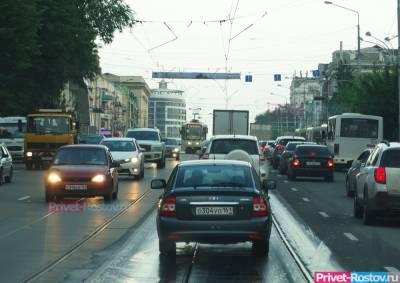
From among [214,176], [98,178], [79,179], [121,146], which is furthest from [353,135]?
[214,176]

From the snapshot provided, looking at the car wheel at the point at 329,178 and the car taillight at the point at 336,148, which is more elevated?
the car taillight at the point at 336,148

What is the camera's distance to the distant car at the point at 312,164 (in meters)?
38.4

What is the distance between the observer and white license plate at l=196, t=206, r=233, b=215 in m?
12.5

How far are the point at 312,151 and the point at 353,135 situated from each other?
1378cm

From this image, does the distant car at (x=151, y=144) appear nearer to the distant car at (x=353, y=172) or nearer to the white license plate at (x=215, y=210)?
the distant car at (x=353, y=172)

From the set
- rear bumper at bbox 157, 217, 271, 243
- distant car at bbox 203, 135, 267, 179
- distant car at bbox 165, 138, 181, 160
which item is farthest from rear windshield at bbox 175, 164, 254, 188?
distant car at bbox 165, 138, 181, 160

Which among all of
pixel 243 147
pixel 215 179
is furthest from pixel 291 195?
pixel 215 179

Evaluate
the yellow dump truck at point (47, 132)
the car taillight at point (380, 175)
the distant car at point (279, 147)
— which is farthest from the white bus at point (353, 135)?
the car taillight at point (380, 175)

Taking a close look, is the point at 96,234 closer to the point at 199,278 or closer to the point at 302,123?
the point at 199,278

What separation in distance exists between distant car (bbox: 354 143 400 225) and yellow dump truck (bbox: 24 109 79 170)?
27.7 m

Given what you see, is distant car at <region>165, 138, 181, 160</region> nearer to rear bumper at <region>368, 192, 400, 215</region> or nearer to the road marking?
the road marking

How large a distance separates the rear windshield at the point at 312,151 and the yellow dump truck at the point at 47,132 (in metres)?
11.8

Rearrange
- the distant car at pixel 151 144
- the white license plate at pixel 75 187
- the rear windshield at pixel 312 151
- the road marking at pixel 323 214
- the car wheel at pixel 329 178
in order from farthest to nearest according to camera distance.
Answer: the distant car at pixel 151 144, the car wheel at pixel 329 178, the rear windshield at pixel 312 151, the white license plate at pixel 75 187, the road marking at pixel 323 214

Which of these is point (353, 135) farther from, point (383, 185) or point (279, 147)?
point (383, 185)
